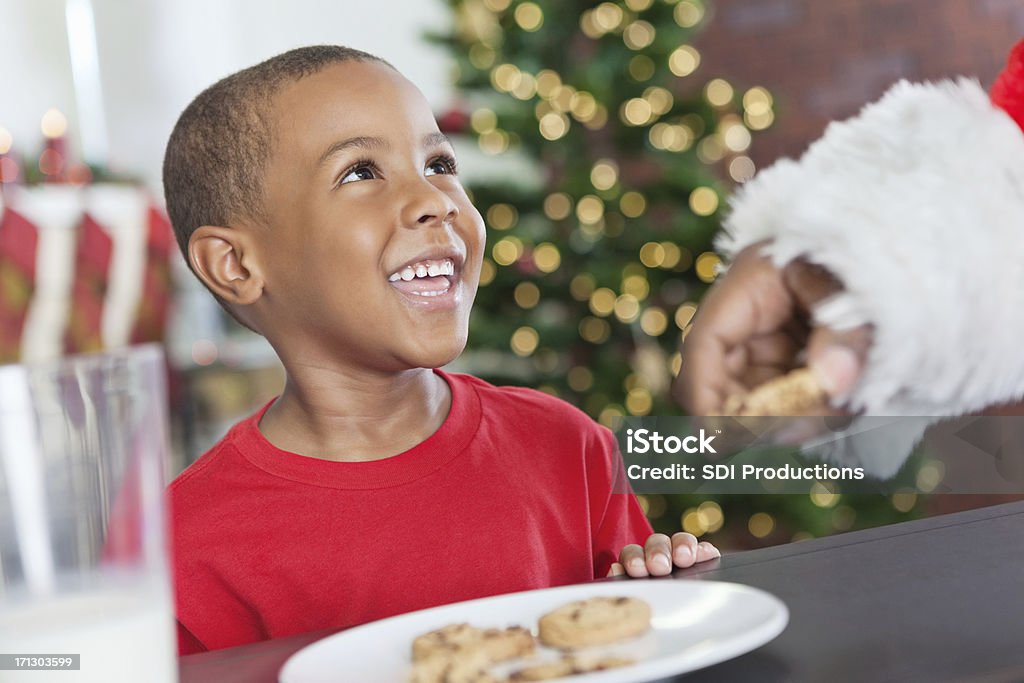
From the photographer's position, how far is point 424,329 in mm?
955

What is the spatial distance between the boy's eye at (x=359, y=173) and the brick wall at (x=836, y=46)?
2102mm

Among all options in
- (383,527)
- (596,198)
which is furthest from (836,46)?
(383,527)

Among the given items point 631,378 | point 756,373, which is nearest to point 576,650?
point 756,373

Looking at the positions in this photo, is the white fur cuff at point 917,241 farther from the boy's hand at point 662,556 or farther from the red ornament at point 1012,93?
the boy's hand at point 662,556

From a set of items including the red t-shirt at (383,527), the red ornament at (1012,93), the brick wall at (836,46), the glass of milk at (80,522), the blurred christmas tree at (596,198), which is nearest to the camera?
the glass of milk at (80,522)

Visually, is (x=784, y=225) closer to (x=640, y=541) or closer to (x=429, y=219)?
(x=429, y=219)

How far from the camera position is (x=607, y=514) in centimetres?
108

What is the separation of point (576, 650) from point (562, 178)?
207 centimetres

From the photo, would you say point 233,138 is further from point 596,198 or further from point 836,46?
point 836,46

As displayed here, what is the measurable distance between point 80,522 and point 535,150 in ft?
6.94

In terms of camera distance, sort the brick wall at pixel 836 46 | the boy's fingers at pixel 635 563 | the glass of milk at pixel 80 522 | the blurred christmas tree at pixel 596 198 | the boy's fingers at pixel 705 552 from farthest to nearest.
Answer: the brick wall at pixel 836 46, the blurred christmas tree at pixel 596 198, the boy's fingers at pixel 705 552, the boy's fingers at pixel 635 563, the glass of milk at pixel 80 522

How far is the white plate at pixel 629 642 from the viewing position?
446mm

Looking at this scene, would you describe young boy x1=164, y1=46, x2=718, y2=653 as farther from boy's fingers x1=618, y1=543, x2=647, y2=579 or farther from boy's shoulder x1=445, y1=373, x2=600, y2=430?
boy's fingers x1=618, y1=543, x2=647, y2=579

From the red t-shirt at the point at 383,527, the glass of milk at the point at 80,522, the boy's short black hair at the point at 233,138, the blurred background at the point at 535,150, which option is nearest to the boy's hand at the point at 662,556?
the red t-shirt at the point at 383,527
